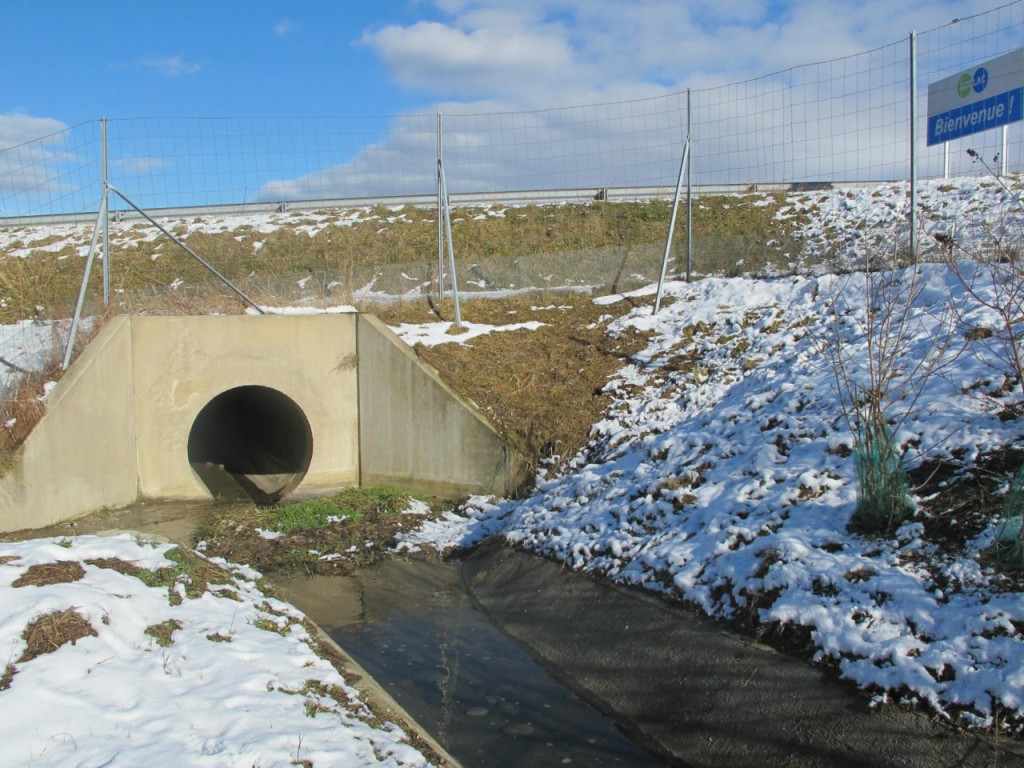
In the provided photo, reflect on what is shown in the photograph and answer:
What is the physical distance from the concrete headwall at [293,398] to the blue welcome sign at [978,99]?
6.70 meters

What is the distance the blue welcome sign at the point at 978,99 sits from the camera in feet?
29.9

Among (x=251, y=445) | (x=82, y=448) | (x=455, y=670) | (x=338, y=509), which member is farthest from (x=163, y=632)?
(x=251, y=445)

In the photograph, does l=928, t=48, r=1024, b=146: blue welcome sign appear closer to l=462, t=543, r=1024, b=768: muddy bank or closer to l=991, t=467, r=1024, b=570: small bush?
l=991, t=467, r=1024, b=570: small bush

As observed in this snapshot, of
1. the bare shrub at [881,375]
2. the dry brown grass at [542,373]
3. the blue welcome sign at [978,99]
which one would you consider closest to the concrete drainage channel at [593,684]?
the bare shrub at [881,375]

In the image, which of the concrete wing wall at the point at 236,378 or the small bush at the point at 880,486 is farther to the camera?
the concrete wing wall at the point at 236,378

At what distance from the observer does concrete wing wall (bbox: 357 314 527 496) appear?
10.0 m

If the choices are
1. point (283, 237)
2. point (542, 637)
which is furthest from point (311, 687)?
point (283, 237)

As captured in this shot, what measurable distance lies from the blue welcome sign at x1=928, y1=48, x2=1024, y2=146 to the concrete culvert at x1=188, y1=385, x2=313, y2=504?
8985 millimetres

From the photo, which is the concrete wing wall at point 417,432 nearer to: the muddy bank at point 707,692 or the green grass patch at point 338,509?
the green grass patch at point 338,509

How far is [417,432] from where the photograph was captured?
10.6m

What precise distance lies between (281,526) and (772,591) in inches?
228

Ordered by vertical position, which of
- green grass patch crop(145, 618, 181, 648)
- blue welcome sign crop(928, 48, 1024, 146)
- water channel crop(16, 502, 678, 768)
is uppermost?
blue welcome sign crop(928, 48, 1024, 146)

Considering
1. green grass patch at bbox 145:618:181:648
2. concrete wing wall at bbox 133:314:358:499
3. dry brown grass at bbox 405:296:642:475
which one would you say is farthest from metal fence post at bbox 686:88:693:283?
green grass patch at bbox 145:618:181:648

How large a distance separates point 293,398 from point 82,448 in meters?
2.65
